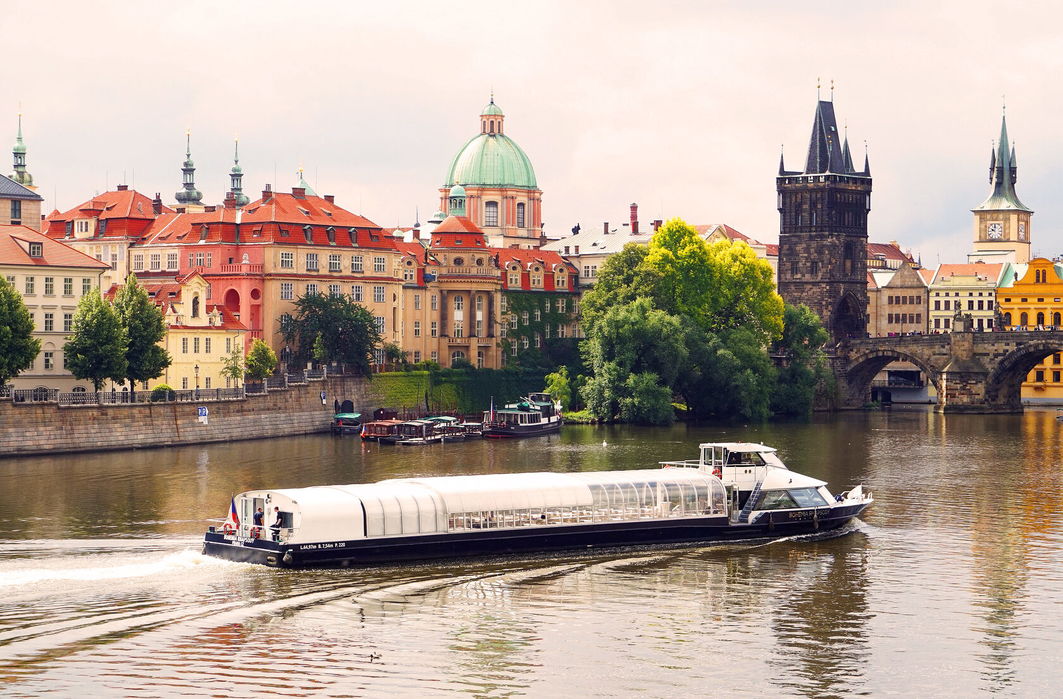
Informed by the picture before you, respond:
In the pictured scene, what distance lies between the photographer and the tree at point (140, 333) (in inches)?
4719

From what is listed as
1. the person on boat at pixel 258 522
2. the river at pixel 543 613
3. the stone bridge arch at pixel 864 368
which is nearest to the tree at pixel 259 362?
the river at pixel 543 613

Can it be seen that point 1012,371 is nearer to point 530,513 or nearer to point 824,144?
point 824,144

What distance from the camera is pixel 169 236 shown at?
503 feet

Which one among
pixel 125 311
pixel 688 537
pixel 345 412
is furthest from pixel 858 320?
pixel 688 537

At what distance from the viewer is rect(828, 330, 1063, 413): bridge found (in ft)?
559

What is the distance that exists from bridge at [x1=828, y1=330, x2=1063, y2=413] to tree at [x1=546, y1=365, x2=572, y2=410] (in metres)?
35.0

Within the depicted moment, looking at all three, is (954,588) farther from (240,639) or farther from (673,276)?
(673,276)

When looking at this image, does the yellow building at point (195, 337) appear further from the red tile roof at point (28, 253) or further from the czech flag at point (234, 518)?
the czech flag at point (234, 518)

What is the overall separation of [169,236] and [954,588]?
100 m

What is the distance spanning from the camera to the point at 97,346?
117 metres

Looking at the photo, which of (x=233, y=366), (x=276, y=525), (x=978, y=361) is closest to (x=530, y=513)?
(x=276, y=525)

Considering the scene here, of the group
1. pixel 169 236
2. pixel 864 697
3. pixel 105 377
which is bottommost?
pixel 864 697

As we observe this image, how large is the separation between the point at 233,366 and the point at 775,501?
6627cm

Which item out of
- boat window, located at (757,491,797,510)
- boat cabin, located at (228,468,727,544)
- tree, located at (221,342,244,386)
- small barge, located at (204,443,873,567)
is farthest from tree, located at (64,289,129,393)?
boat window, located at (757,491,797,510)
